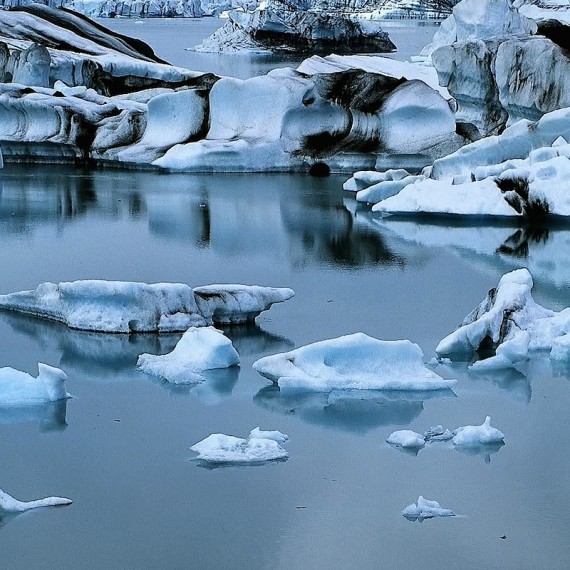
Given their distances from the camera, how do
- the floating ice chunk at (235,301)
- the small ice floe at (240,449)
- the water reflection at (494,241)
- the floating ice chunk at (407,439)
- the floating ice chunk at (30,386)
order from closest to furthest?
the small ice floe at (240,449)
the floating ice chunk at (407,439)
the floating ice chunk at (30,386)
the floating ice chunk at (235,301)
the water reflection at (494,241)

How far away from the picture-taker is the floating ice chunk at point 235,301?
563cm

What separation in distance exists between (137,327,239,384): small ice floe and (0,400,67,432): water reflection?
1.69 feet

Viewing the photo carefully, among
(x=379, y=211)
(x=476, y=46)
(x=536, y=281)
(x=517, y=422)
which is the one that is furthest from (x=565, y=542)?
(x=476, y=46)

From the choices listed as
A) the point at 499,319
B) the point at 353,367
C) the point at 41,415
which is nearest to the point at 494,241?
the point at 499,319

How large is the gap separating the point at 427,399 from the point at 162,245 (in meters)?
3.85

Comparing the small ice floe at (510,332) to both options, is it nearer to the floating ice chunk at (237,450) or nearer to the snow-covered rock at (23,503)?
the floating ice chunk at (237,450)

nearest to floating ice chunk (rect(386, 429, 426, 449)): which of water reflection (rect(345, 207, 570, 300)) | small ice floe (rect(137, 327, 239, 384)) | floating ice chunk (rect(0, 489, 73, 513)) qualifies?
small ice floe (rect(137, 327, 239, 384))

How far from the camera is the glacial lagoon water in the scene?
10.8 ft

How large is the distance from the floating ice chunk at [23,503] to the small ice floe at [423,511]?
3.19ft

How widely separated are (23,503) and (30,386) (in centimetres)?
101

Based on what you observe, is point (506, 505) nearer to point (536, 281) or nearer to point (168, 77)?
point (536, 281)

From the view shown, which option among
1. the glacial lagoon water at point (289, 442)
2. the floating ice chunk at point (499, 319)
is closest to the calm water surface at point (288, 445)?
the glacial lagoon water at point (289, 442)

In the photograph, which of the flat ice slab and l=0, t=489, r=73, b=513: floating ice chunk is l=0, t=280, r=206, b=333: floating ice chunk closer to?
the flat ice slab

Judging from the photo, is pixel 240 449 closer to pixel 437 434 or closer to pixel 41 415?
pixel 437 434
